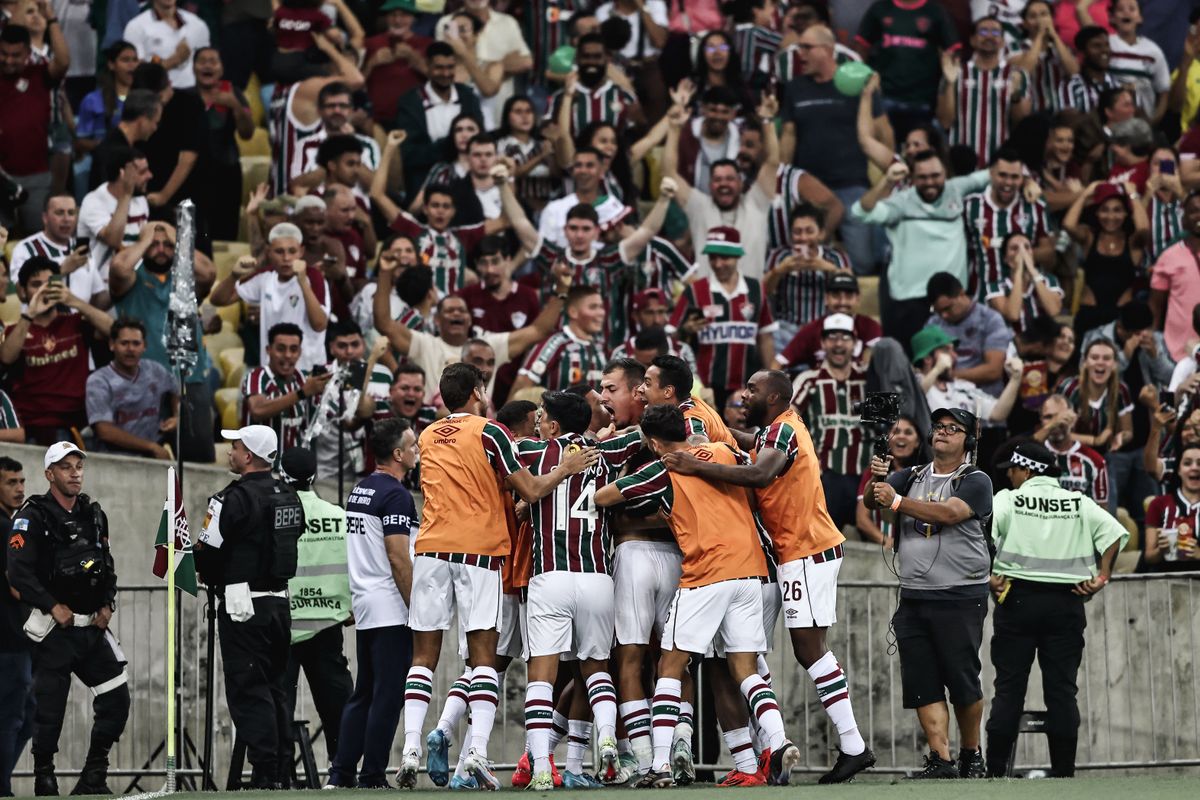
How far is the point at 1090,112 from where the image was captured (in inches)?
834

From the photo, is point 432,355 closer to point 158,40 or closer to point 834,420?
point 834,420

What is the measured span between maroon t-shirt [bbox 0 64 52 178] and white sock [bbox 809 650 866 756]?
34.1 feet

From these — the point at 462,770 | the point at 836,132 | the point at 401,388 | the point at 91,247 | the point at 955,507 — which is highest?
the point at 836,132

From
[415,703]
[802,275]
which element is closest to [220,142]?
[802,275]

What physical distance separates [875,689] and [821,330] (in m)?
3.00

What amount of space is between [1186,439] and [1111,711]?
2.09 metres

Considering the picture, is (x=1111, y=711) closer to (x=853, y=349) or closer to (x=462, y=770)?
(x=853, y=349)

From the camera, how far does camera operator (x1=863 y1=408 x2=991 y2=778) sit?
12.6m

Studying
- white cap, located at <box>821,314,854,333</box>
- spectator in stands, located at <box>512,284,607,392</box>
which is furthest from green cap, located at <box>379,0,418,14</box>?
white cap, located at <box>821,314,854,333</box>

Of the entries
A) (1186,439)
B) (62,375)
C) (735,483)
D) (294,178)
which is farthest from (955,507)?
(294,178)

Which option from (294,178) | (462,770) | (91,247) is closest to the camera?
(462,770)

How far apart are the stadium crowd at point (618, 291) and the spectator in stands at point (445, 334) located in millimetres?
33

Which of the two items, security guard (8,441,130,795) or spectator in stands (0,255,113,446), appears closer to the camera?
security guard (8,441,130,795)

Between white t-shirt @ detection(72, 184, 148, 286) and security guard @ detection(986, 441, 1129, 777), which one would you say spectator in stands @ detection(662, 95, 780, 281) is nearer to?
white t-shirt @ detection(72, 184, 148, 286)
